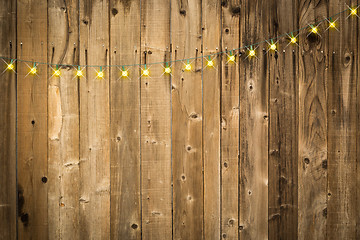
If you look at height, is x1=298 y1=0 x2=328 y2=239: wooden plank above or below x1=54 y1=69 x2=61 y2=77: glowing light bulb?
below

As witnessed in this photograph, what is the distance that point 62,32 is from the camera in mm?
1730

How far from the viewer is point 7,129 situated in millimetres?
1709

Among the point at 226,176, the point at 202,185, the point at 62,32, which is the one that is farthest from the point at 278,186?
the point at 62,32

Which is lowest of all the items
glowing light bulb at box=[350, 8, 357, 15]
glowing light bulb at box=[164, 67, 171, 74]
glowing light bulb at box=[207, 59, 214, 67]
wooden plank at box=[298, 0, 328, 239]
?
wooden plank at box=[298, 0, 328, 239]

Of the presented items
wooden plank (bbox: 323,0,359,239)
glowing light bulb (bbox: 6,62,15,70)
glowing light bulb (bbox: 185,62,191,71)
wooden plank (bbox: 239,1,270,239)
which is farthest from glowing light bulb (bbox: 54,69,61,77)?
wooden plank (bbox: 323,0,359,239)

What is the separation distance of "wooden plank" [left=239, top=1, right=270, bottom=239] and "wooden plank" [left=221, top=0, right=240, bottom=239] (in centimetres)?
4

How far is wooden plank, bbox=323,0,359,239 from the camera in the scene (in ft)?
5.95

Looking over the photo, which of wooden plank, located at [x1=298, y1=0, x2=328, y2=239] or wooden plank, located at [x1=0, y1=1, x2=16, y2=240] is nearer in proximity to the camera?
wooden plank, located at [x1=0, y1=1, x2=16, y2=240]

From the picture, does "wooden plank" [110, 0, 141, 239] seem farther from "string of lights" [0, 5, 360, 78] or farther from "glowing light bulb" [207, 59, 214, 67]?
"glowing light bulb" [207, 59, 214, 67]

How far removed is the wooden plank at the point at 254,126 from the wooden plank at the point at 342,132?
0.41 m

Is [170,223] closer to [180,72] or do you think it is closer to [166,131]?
[166,131]

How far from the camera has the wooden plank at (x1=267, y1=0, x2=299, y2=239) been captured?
180 cm

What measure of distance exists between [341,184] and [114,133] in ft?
4.68

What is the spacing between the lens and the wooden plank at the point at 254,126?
5.88 feet
